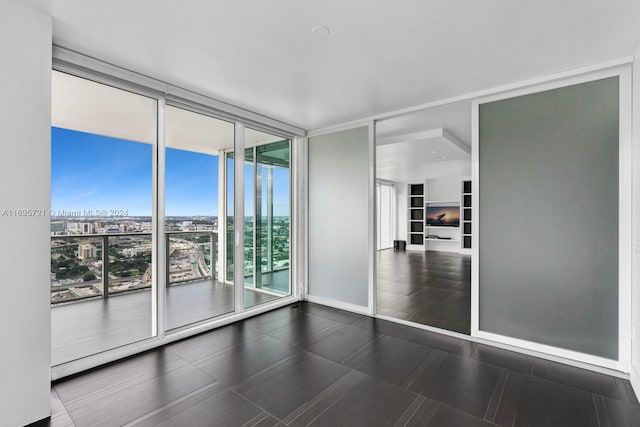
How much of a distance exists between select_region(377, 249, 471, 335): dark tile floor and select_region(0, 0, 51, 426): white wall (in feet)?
12.2

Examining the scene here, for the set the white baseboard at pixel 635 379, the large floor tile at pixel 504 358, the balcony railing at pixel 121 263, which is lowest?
the large floor tile at pixel 504 358

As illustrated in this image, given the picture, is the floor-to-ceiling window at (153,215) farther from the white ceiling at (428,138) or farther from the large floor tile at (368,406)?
the large floor tile at (368,406)

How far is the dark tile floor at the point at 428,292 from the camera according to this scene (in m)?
4.05

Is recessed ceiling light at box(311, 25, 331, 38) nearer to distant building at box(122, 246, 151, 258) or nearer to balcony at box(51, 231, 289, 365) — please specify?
balcony at box(51, 231, 289, 365)

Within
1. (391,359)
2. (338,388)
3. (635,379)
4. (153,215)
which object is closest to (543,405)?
(635,379)

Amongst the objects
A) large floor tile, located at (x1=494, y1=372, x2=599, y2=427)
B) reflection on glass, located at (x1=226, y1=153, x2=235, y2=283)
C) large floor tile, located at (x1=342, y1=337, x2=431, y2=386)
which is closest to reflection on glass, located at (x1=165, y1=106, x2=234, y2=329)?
reflection on glass, located at (x1=226, y1=153, x2=235, y2=283)

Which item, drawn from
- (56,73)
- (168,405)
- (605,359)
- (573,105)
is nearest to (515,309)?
(605,359)

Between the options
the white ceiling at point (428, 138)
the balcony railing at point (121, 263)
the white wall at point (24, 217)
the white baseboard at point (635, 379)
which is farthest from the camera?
the white ceiling at point (428, 138)

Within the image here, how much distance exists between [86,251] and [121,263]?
0.62 m

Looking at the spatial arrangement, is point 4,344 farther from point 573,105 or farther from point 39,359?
point 573,105

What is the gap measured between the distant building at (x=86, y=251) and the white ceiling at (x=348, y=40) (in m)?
2.98

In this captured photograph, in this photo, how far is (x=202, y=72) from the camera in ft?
9.56

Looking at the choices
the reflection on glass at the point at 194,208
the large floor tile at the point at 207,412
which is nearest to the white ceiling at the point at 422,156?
the reflection on glass at the point at 194,208

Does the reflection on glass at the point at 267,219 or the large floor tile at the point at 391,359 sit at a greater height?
the reflection on glass at the point at 267,219
